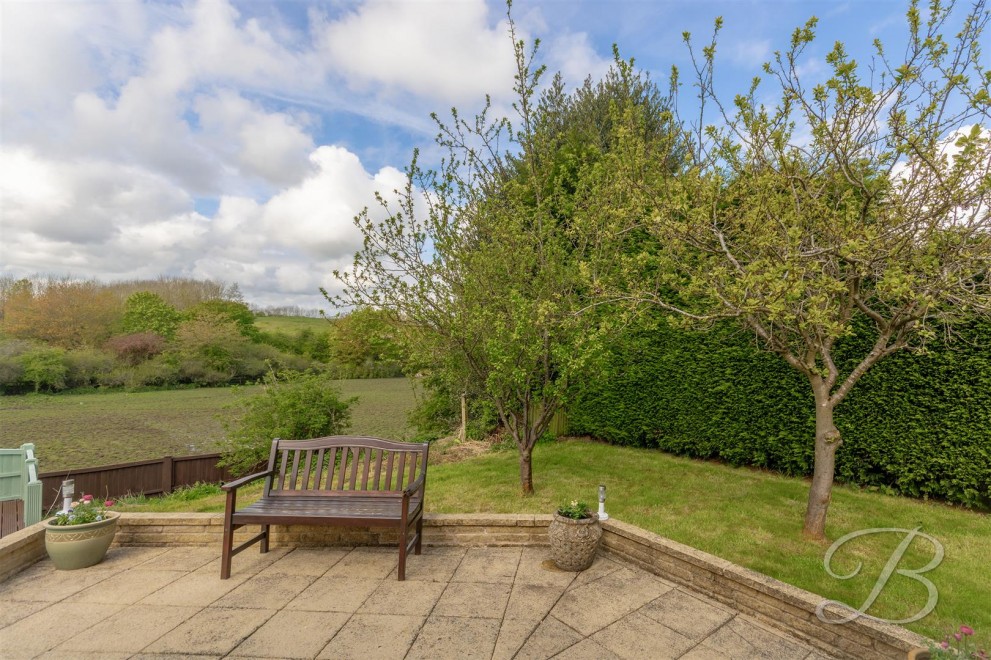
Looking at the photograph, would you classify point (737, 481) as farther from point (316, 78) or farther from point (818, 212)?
point (316, 78)

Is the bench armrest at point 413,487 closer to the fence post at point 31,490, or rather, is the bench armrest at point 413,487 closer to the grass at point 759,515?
the grass at point 759,515

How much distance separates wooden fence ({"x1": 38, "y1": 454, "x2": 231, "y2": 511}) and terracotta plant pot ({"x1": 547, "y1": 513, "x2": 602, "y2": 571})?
7980 mm

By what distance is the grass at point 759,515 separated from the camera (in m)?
3.18

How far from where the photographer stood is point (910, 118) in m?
3.57

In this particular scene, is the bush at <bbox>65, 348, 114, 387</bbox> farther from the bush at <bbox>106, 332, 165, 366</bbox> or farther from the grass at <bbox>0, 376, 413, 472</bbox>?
the bush at <bbox>106, 332, 165, 366</bbox>

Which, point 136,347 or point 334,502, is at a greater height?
point 136,347

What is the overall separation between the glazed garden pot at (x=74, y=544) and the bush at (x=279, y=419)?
5.24 meters

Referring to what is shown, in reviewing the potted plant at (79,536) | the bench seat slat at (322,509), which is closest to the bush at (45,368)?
the potted plant at (79,536)

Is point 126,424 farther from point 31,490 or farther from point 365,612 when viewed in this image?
point 365,612

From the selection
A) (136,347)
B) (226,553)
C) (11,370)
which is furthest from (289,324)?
(226,553)

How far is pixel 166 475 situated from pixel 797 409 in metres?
11.4

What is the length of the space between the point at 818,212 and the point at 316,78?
616 centimetres

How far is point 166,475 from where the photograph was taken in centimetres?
904

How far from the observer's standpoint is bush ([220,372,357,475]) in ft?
30.0
